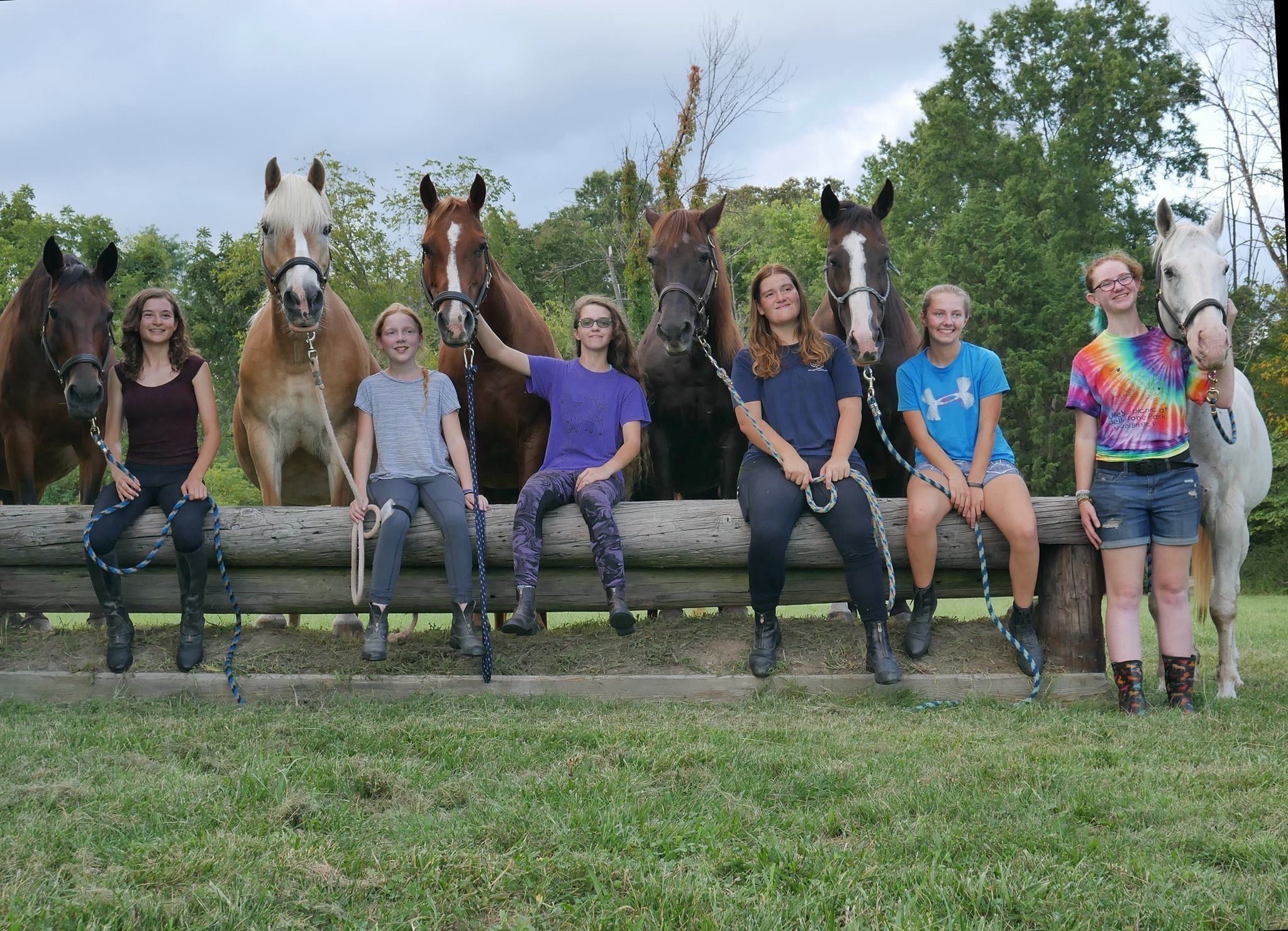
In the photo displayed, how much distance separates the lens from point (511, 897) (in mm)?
2203

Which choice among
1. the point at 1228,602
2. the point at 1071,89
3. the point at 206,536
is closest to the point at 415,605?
the point at 206,536

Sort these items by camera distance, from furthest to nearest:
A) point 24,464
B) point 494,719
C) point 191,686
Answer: point 24,464, point 191,686, point 494,719

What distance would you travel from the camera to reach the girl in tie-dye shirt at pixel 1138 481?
4234 mm

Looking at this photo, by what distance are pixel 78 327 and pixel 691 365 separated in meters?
3.09

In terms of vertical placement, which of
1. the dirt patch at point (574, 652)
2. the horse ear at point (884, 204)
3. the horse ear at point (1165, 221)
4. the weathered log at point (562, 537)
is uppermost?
the horse ear at point (884, 204)

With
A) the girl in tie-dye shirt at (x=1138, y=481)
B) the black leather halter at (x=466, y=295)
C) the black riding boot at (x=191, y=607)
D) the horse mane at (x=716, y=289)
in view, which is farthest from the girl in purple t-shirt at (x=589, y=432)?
the girl in tie-dye shirt at (x=1138, y=481)

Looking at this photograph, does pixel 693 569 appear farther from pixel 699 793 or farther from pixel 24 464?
pixel 24 464

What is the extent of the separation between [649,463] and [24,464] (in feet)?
11.6

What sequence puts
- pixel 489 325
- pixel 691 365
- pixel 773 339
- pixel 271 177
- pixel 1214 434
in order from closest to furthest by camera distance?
pixel 1214 434, pixel 773 339, pixel 271 177, pixel 489 325, pixel 691 365

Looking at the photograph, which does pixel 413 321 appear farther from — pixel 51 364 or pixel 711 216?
pixel 51 364

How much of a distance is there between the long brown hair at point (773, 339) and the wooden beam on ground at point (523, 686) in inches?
57.7

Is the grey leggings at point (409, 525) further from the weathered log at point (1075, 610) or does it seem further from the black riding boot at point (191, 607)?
the weathered log at point (1075, 610)

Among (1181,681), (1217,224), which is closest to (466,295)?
(1217,224)

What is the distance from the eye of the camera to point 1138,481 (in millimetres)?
4270
